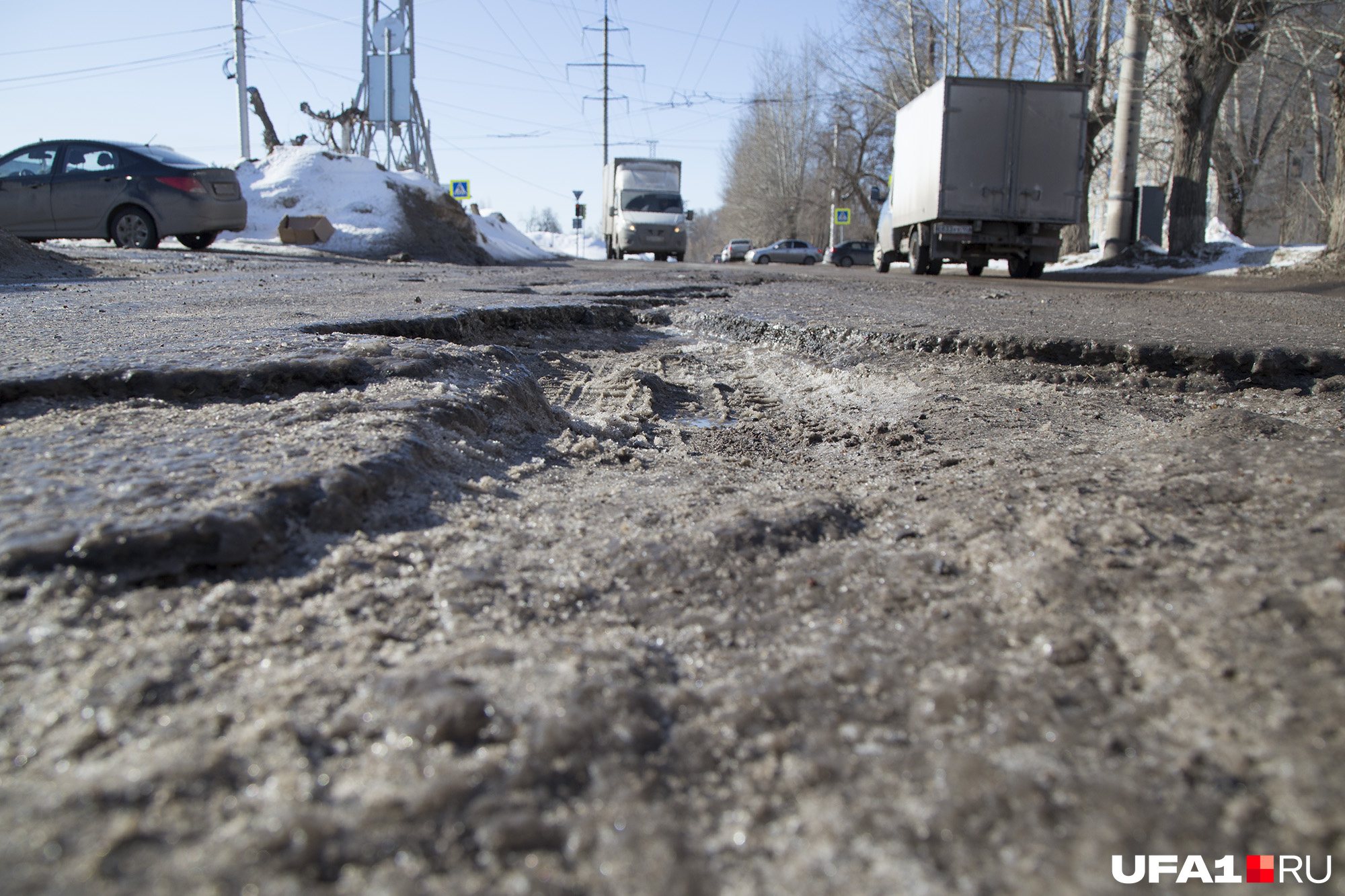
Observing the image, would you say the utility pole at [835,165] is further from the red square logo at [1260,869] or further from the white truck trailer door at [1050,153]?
the red square logo at [1260,869]

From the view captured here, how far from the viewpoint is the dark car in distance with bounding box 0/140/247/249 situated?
33.8 feet

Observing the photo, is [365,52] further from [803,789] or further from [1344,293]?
[803,789]

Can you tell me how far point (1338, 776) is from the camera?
2.89 feet

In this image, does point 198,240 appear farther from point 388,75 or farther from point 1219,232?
point 1219,232

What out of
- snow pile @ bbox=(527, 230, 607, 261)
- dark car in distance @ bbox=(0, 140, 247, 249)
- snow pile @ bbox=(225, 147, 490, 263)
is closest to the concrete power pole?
snow pile @ bbox=(225, 147, 490, 263)

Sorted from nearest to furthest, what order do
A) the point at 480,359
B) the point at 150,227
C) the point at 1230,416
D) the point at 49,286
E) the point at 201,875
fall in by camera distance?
the point at 201,875 → the point at 1230,416 → the point at 480,359 → the point at 49,286 → the point at 150,227

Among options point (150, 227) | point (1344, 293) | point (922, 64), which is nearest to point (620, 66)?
point (922, 64)

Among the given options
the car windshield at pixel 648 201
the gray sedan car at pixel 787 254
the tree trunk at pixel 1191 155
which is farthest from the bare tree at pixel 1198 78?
the gray sedan car at pixel 787 254

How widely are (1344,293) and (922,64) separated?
22.4 m

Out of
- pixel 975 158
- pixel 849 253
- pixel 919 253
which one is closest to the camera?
pixel 975 158

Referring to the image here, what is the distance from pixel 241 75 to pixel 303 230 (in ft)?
31.8

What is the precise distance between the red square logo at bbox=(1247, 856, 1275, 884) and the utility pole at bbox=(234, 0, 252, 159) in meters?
23.2

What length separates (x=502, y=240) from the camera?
23.0m

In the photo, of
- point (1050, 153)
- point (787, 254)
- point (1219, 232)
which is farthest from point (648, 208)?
point (1219, 232)
